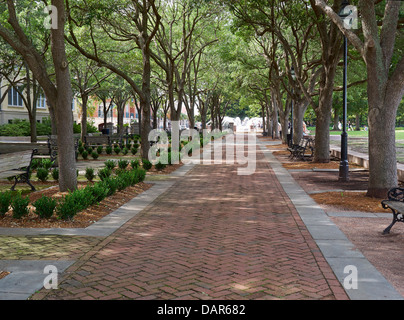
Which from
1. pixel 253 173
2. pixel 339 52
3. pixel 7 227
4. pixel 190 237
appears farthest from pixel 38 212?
pixel 339 52

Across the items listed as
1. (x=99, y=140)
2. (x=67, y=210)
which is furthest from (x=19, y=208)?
(x=99, y=140)

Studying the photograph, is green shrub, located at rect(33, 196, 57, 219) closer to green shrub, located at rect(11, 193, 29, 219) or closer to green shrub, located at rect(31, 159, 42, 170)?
green shrub, located at rect(11, 193, 29, 219)

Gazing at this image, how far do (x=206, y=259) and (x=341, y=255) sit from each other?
6.05 ft

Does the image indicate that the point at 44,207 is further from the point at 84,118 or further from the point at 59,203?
the point at 84,118

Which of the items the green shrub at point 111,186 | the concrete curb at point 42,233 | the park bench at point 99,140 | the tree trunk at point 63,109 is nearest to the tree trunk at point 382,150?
the concrete curb at point 42,233

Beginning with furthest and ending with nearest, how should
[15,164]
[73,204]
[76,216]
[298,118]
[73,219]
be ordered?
[298,118], [15,164], [76,216], [73,219], [73,204]

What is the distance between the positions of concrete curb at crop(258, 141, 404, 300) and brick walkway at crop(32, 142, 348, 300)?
0.14m

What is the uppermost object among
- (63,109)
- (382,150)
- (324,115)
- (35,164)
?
(324,115)

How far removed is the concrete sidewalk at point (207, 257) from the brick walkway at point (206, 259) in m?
0.01

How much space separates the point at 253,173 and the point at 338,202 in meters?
6.42

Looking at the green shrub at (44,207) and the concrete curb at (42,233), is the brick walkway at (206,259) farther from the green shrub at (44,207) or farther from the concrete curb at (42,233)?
the green shrub at (44,207)

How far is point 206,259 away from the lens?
6.08 m

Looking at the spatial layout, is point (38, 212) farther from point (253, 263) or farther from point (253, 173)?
point (253, 173)

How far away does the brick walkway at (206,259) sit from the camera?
4.88 m
